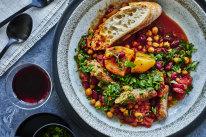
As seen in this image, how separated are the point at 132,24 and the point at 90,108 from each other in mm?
1723

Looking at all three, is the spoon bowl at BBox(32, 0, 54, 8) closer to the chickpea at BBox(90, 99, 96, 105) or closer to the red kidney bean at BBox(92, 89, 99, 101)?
the red kidney bean at BBox(92, 89, 99, 101)

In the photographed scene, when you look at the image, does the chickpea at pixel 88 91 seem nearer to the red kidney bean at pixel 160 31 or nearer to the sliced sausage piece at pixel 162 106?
the sliced sausage piece at pixel 162 106

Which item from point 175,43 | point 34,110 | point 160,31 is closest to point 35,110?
point 34,110

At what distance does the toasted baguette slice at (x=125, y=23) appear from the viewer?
448 centimetres

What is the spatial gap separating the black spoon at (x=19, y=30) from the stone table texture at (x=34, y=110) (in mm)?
287

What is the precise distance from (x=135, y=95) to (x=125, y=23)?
130 centimetres

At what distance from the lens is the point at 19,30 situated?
15.5ft

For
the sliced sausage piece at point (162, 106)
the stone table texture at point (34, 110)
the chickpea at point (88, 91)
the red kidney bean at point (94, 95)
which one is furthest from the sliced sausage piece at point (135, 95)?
the stone table texture at point (34, 110)

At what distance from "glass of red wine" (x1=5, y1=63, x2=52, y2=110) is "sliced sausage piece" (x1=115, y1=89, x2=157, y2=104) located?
1.33 meters

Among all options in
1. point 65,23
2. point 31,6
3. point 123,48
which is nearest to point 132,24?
point 123,48

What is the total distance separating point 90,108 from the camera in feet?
15.5

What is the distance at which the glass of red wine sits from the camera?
4.63m

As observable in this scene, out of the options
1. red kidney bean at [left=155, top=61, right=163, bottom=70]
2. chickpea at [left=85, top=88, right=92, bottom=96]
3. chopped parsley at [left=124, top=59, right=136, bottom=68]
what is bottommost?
chickpea at [left=85, top=88, right=92, bottom=96]

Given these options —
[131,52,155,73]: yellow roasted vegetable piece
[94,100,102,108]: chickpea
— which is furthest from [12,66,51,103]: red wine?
[131,52,155,73]: yellow roasted vegetable piece
